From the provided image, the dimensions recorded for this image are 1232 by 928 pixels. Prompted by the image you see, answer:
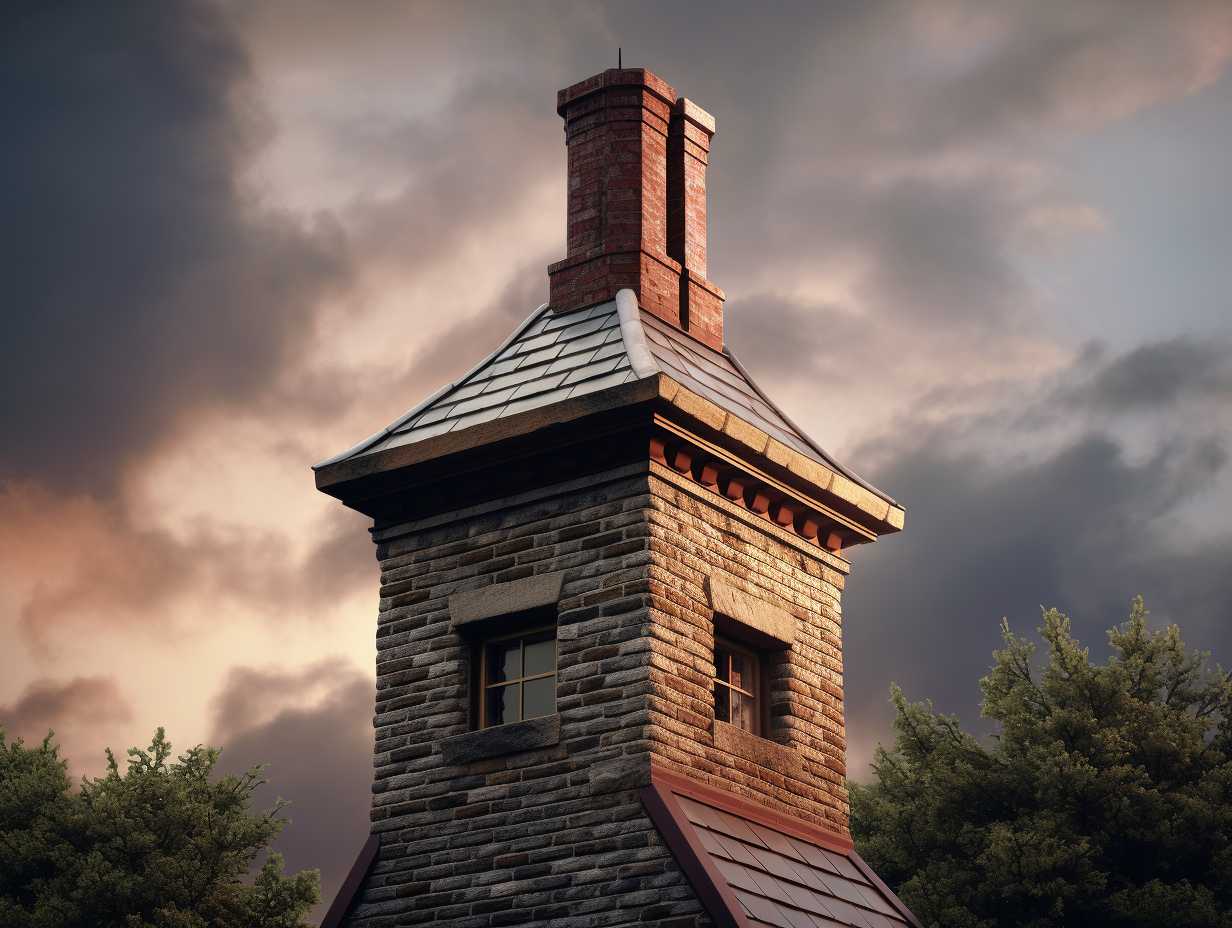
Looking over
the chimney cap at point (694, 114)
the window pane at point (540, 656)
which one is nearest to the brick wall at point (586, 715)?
the window pane at point (540, 656)

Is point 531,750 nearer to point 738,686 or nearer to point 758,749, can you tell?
point 758,749

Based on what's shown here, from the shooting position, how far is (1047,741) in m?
29.0

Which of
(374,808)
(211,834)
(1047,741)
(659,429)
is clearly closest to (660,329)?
(659,429)

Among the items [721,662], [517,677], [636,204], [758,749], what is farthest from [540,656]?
[636,204]

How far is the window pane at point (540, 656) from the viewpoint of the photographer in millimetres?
15891

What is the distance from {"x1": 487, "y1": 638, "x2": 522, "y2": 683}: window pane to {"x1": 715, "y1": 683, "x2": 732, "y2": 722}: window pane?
71.2 inches

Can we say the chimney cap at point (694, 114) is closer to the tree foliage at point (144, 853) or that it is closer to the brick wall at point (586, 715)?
the brick wall at point (586, 715)

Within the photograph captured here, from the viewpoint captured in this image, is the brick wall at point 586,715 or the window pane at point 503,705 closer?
the brick wall at point 586,715

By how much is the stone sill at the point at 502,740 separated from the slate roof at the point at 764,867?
1.18 m

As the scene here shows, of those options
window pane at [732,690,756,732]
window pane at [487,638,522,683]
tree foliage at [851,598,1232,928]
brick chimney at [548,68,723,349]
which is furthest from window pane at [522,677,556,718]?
tree foliage at [851,598,1232,928]

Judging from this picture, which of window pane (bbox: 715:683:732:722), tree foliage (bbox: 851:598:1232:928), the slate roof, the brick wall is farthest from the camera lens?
tree foliage (bbox: 851:598:1232:928)

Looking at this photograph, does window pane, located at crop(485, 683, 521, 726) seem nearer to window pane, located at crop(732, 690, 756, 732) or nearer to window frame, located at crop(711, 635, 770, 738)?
window frame, located at crop(711, 635, 770, 738)

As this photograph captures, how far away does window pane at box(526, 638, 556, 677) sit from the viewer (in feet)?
52.1

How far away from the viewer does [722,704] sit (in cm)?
1631
